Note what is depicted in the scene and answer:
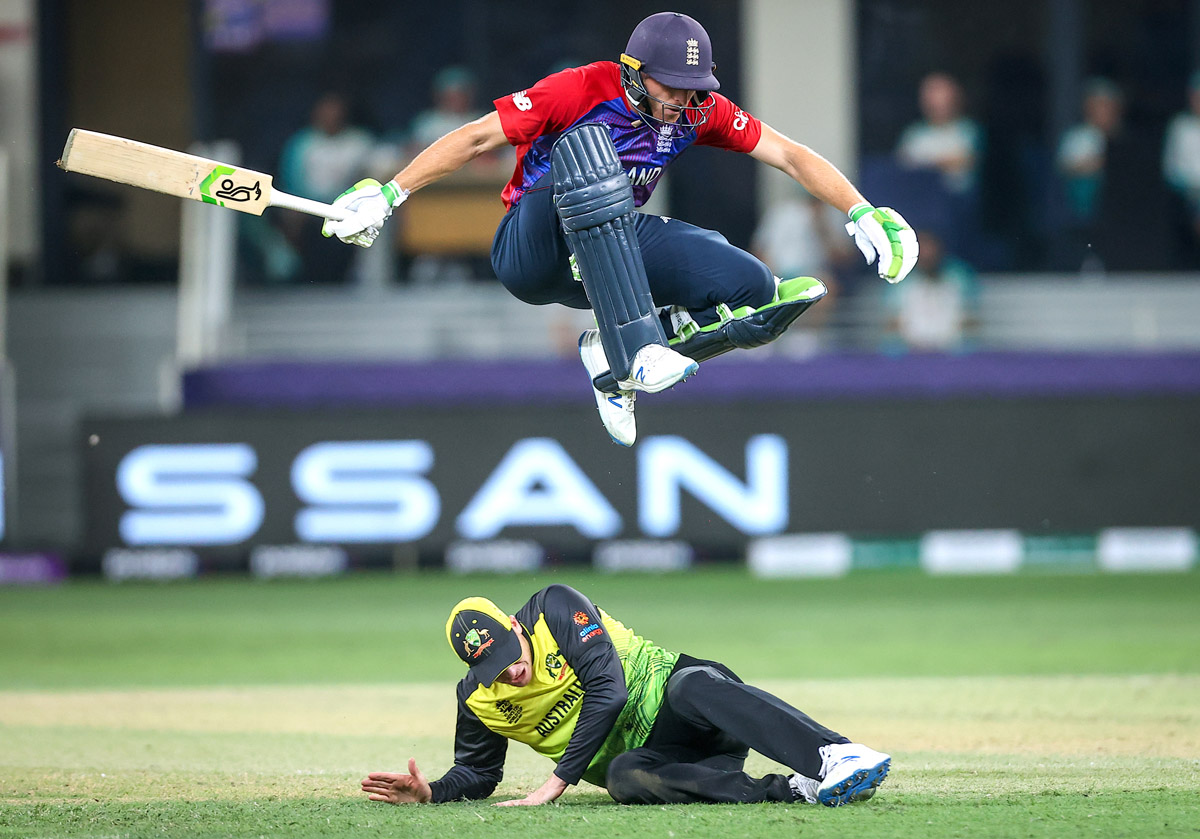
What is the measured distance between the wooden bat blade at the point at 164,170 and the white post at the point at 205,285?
8195 mm

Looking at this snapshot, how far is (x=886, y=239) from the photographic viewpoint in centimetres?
577

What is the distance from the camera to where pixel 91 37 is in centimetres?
1669

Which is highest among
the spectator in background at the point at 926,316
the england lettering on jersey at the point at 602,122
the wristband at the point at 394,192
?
the england lettering on jersey at the point at 602,122

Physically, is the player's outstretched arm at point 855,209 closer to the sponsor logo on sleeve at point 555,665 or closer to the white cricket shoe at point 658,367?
the white cricket shoe at point 658,367

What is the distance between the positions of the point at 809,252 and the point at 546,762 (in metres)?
7.19

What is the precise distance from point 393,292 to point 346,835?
1009 centimetres

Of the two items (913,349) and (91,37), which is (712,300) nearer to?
(913,349)

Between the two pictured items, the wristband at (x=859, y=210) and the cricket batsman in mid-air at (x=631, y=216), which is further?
the wristband at (x=859, y=210)

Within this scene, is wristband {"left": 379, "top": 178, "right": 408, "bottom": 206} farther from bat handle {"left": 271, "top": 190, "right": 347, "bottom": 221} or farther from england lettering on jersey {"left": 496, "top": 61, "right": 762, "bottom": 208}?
england lettering on jersey {"left": 496, "top": 61, "right": 762, "bottom": 208}

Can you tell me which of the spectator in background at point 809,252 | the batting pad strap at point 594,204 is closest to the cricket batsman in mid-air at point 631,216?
the batting pad strap at point 594,204

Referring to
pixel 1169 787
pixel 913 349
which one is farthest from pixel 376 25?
pixel 1169 787

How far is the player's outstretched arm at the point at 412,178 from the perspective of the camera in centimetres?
552

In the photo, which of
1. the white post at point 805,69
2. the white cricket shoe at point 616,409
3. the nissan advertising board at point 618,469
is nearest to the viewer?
the white cricket shoe at point 616,409

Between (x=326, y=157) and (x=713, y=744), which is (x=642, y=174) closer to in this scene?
(x=713, y=744)
